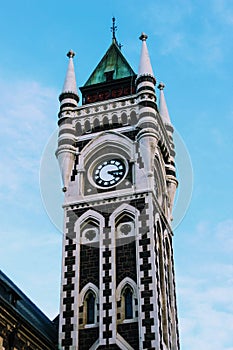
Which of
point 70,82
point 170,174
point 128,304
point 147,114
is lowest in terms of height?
point 128,304

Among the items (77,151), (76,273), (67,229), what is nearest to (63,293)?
(76,273)

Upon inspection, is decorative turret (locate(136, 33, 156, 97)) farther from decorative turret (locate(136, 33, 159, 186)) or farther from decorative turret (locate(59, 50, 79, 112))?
decorative turret (locate(59, 50, 79, 112))

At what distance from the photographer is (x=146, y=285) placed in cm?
3734

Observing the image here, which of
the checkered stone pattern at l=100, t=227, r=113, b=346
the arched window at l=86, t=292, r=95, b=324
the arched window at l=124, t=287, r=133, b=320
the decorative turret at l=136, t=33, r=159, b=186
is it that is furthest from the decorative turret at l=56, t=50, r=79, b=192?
the arched window at l=124, t=287, r=133, b=320

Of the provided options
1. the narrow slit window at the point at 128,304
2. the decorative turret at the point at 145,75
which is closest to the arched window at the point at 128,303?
the narrow slit window at the point at 128,304

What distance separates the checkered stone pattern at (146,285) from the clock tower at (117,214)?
0.05 meters

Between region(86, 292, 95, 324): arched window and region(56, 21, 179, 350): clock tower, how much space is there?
0.06 meters

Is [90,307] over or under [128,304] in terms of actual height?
over

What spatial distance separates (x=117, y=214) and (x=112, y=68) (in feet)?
42.1

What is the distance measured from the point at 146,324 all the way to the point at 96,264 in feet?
16.0

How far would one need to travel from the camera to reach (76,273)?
128ft

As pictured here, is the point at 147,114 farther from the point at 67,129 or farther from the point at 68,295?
the point at 68,295

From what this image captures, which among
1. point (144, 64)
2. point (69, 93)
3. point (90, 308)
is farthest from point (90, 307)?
point (144, 64)

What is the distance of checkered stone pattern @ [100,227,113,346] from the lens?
1437 inches
